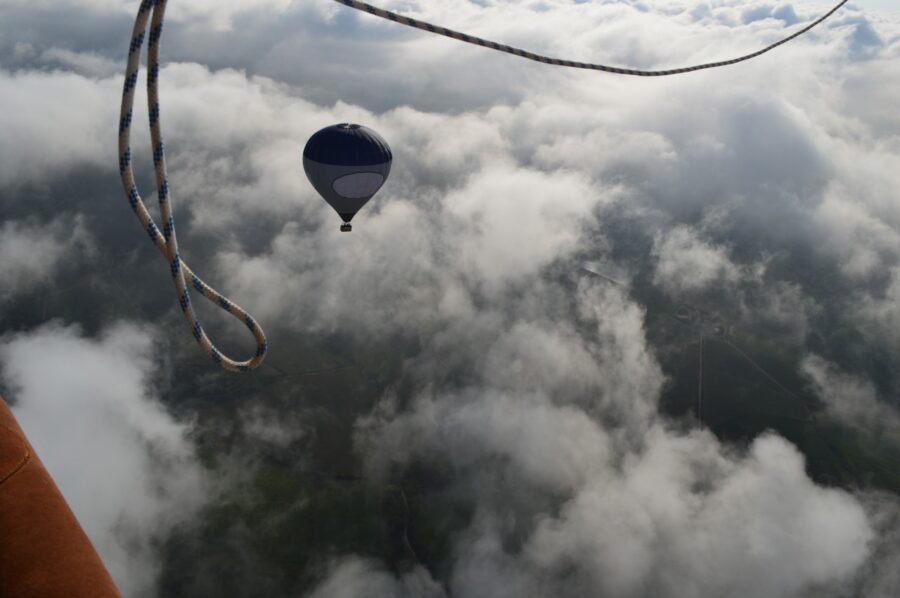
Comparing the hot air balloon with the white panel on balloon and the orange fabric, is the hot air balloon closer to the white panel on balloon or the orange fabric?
the white panel on balloon

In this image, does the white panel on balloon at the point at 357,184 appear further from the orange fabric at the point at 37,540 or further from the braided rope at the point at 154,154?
the orange fabric at the point at 37,540

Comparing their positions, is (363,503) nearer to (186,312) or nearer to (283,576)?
(283,576)

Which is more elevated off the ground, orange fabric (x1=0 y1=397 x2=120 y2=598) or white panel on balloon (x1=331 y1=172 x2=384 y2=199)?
orange fabric (x1=0 y1=397 x2=120 y2=598)

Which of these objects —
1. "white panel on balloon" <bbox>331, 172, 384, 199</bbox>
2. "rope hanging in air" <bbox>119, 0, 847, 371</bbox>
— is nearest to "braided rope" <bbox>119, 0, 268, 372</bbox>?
"rope hanging in air" <bbox>119, 0, 847, 371</bbox>

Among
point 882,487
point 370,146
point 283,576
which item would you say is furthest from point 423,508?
point 370,146

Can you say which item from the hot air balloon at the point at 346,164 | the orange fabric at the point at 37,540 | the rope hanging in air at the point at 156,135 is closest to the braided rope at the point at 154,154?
the rope hanging in air at the point at 156,135

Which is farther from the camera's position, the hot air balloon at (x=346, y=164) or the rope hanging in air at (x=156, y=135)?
the hot air balloon at (x=346, y=164)
